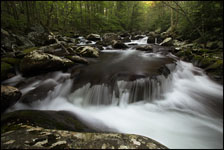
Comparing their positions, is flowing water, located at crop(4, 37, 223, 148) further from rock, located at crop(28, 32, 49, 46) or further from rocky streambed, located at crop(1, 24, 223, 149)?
rock, located at crop(28, 32, 49, 46)

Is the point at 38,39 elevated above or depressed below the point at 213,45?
above

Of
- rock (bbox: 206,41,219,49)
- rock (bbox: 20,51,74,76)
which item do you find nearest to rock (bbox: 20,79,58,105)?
rock (bbox: 20,51,74,76)

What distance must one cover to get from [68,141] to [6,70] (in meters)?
4.65

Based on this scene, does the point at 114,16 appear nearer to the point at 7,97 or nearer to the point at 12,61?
the point at 12,61

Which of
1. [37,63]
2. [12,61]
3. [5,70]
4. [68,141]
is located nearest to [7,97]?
[37,63]

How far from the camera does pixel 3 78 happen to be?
3865 millimetres

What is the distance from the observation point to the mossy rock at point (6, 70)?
12.8ft

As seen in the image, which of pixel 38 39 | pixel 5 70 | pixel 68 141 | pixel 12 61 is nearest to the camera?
pixel 68 141

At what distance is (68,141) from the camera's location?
3.43 feet

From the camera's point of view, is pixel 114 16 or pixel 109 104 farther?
pixel 114 16

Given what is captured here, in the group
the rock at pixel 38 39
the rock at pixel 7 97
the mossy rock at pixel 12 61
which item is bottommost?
the rock at pixel 7 97

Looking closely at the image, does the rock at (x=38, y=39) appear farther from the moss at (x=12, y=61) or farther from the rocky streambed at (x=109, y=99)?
the moss at (x=12, y=61)

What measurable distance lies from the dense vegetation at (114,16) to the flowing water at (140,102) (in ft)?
15.6

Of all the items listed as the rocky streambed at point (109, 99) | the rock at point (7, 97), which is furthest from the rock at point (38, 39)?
the rock at point (7, 97)
